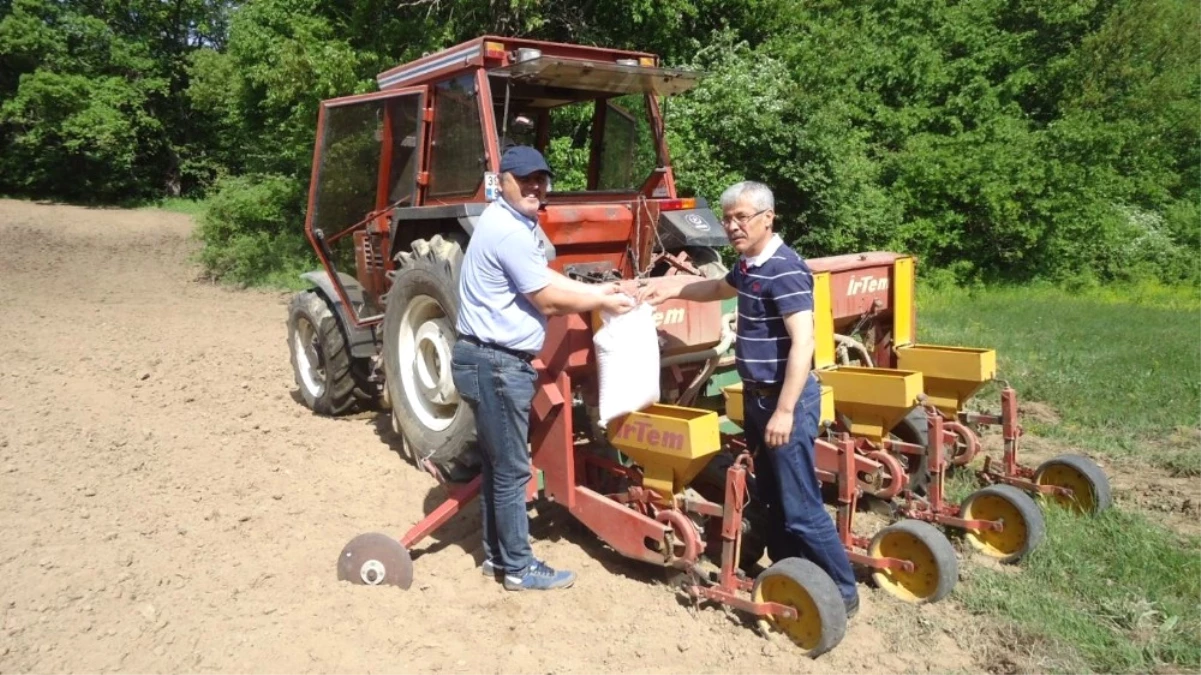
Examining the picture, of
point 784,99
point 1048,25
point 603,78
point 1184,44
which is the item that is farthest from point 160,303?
point 1184,44

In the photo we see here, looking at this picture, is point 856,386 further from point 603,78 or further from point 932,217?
point 932,217

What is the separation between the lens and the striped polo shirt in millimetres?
3291

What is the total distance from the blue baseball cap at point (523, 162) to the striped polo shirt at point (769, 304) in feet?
2.84

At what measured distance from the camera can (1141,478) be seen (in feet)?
17.3

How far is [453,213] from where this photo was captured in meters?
4.84

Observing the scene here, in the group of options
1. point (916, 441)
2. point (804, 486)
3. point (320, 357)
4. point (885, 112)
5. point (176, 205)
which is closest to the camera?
point (804, 486)

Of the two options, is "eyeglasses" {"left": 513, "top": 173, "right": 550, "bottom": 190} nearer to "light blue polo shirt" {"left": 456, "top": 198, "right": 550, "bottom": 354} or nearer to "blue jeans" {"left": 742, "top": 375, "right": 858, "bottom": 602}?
"light blue polo shirt" {"left": 456, "top": 198, "right": 550, "bottom": 354}

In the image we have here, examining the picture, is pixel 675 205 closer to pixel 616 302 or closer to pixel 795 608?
pixel 616 302

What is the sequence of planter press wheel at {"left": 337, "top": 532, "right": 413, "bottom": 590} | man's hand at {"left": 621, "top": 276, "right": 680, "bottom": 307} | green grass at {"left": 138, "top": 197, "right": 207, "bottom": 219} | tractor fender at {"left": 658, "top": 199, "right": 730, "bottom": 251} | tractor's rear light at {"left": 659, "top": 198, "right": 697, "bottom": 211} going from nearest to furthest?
man's hand at {"left": 621, "top": 276, "right": 680, "bottom": 307}, planter press wheel at {"left": 337, "top": 532, "right": 413, "bottom": 590}, tractor fender at {"left": 658, "top": 199, "right": 730, "bottom": 251}, tractor's rear light at {"left": 659, "top": 198, "right": 697, "bottom": 211}, green grass at {"left": 138, "top": 197, "right": 207, "bottom": 219}

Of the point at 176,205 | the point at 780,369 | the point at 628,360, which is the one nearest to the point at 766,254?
the point at 780,369

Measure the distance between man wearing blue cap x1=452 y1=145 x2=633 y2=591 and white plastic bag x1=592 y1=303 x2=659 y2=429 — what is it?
10cm

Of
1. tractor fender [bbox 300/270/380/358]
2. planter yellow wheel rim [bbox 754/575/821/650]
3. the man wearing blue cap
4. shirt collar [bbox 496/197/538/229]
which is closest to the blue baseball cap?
the man wearing blue cap

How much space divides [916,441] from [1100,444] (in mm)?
1868

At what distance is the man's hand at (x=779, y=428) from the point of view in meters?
3.28
